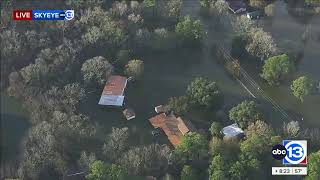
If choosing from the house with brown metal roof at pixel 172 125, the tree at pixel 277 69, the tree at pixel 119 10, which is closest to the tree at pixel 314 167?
the house with brown metal roof at pixel 172 125

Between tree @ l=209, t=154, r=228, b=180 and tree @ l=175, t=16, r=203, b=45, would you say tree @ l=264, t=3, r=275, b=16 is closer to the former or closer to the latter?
tree @ l=175, t=16, r=203, b=45

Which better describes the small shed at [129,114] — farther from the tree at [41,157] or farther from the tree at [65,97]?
the tree at [41,157]

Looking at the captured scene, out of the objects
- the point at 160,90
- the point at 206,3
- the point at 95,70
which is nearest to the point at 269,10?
the point at 206,3

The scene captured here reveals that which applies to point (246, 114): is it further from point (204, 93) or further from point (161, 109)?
point (161, 109)

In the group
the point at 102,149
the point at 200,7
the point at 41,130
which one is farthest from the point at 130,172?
the point at 200,7

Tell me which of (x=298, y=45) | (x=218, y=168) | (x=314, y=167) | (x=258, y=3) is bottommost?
(x=314, y=167)

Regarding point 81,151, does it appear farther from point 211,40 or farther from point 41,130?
point 211,40
